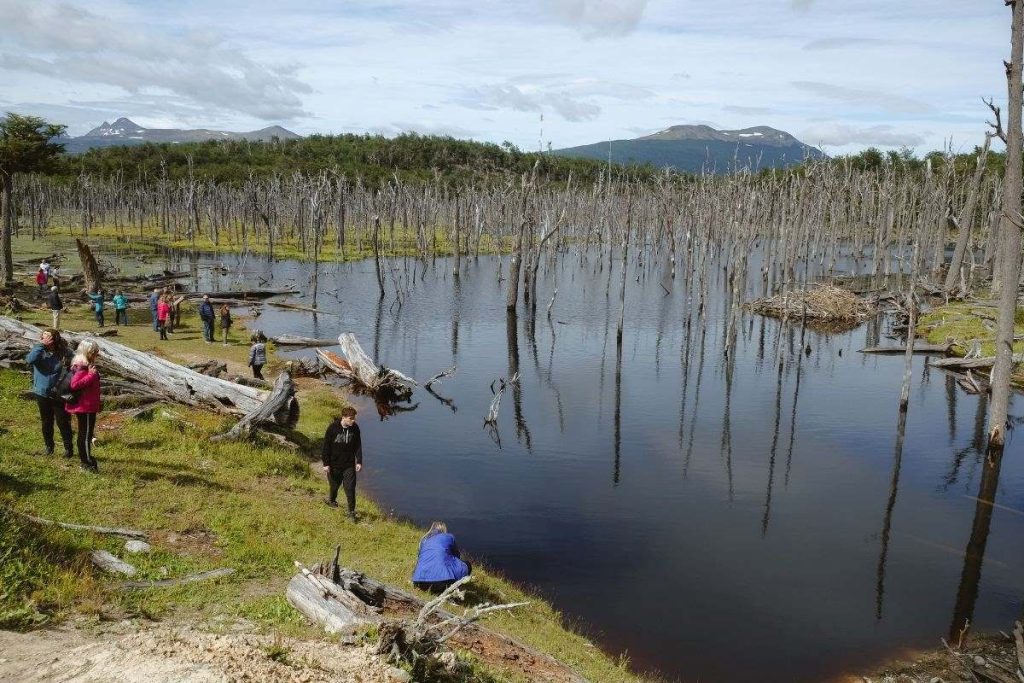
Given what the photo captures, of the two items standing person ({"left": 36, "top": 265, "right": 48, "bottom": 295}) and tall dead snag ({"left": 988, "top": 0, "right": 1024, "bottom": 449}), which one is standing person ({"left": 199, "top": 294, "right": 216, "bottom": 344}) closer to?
standing person ({"left": 36, "top": 265, "right": 48, "bottom": 295})

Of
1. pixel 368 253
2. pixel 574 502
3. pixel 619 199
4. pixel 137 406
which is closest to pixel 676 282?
pixel 368 253

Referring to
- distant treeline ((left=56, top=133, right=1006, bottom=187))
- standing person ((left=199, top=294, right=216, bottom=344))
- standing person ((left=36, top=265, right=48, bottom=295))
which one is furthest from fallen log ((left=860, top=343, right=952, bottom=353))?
distant treeline ((left=56, top=133, right=1006, bottom=187))

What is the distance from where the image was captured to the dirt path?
7.19 m

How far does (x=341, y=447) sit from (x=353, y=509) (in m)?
1.66

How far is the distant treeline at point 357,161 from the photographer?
415ft

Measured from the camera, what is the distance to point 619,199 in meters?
114

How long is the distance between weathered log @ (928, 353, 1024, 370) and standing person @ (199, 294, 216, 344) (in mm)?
34682

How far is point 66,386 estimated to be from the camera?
13430 mm

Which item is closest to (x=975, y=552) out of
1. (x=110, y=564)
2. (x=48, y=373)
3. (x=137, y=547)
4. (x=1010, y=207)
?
(x=1010, y=207)

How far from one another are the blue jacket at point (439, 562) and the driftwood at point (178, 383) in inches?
382

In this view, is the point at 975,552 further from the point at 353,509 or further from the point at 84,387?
the point at 84,387

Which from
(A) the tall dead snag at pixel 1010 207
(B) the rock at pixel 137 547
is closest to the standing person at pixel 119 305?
(B) the rock at pixel 137 547

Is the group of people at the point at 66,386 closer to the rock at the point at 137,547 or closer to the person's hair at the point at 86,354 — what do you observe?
the person's hair at the point at 86,354

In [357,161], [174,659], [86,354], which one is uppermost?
[357,161]
